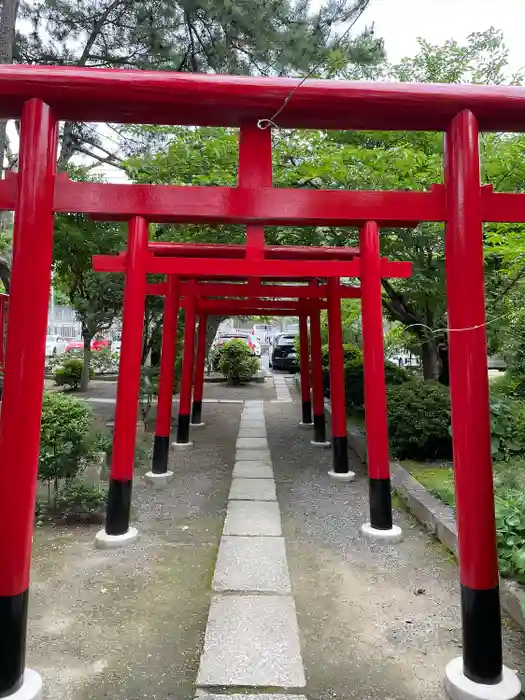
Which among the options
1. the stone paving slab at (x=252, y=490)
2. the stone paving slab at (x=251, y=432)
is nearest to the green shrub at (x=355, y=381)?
the stone paving slab at (x=251, y=432)

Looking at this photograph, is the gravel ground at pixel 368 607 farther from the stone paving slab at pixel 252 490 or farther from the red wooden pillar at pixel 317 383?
the red wooden pillar at pixel 317 383

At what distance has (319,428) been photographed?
8.84 meters

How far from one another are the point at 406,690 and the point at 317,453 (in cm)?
575

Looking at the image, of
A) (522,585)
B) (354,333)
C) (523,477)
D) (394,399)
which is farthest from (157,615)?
(354,333)

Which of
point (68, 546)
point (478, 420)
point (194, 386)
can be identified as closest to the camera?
point (478, 420)

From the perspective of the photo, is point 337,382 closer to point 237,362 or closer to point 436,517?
point 436,517

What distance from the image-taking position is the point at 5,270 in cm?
983

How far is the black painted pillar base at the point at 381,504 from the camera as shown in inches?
186

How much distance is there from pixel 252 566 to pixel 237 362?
13.6 m

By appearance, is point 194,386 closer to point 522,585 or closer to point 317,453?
point 317,453

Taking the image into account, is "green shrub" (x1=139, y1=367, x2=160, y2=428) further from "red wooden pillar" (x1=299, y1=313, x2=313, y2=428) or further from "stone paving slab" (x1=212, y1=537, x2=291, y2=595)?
"stone paving slab" (x1=212, y1=537, x2=291, y2=595)

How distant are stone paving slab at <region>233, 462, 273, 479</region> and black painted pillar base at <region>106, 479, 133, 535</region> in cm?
224

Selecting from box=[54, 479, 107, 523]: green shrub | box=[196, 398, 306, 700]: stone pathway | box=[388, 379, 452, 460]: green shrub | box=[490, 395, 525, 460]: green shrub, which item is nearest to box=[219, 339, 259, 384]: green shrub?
box=[388, 379, 452, 460]: green shrub

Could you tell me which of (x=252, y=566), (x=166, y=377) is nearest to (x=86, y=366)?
(x=166, y=377)
